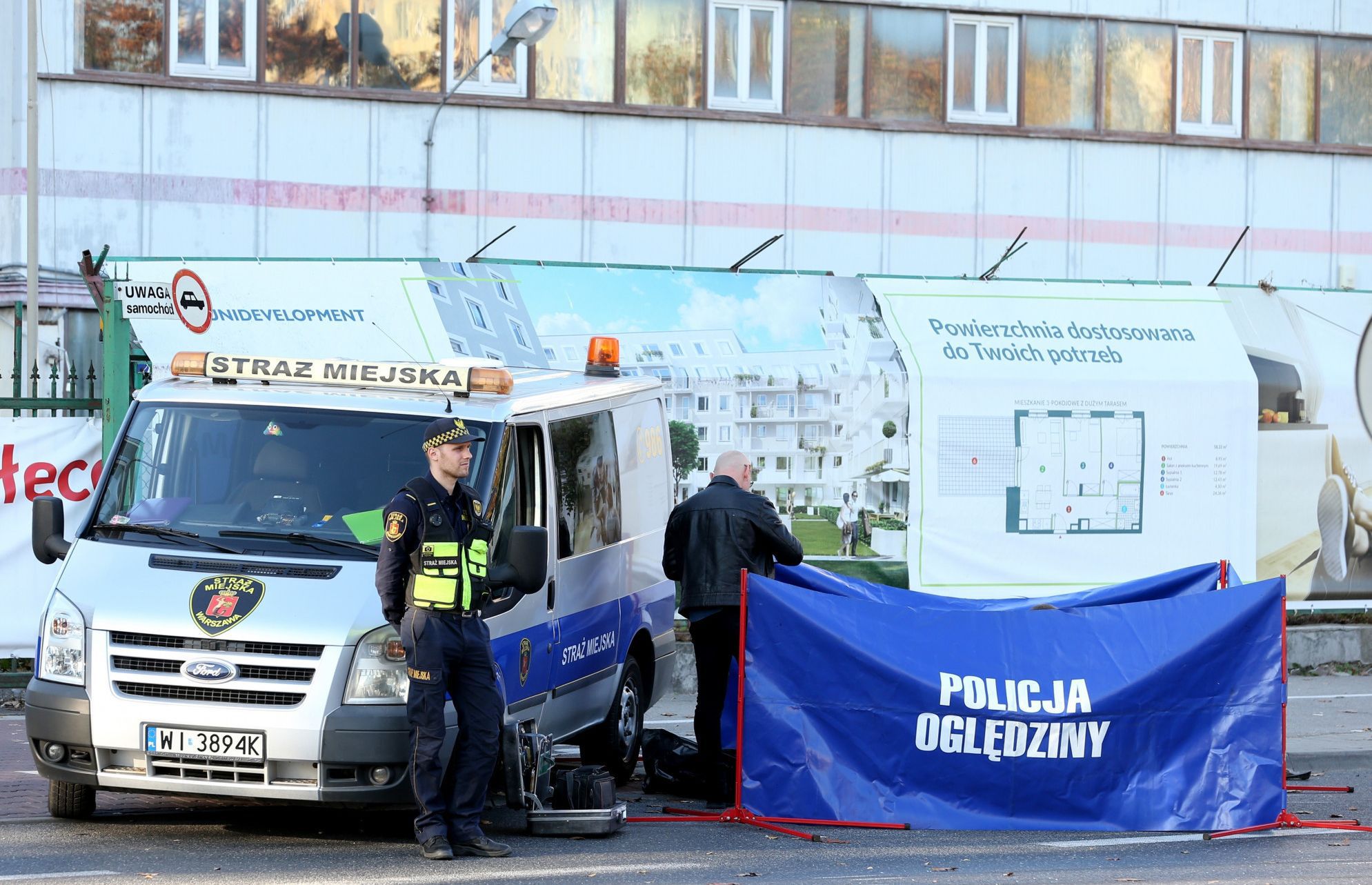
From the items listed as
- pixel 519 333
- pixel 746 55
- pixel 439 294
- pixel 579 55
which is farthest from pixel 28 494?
pixel 746 55

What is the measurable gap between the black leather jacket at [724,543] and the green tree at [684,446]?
487cm

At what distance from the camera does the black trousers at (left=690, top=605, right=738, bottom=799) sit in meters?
9.18

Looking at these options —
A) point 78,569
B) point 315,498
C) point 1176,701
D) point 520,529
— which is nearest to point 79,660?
point 78,569

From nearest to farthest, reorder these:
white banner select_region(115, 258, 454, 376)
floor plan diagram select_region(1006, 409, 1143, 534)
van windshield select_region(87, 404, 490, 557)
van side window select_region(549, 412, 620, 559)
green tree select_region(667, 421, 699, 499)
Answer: van windshield select_region(87, 404, 490, 557), van side window select_region(549, 412, 620, 559), white banner select_region(115, 258, 454, 376), green tree select_region(667, 421, 699, 499), floor plan diagram select_region(1006, 409, 1143, 534)

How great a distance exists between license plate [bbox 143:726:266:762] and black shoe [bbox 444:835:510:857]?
97 cm

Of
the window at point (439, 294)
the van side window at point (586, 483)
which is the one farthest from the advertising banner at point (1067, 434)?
the van side window at point (586, 483)

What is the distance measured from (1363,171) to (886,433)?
9614mm

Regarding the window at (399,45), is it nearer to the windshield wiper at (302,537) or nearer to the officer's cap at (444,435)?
the windshield wiper at (302,537)

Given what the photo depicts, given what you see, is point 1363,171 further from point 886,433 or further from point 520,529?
point 520,529

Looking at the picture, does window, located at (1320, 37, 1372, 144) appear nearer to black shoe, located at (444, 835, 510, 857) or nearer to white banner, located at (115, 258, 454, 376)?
white banner, located at (115, 258, 454, 376)

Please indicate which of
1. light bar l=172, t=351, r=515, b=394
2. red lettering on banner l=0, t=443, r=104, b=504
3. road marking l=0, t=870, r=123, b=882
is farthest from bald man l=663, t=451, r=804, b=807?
red lettering on banner l=0, t=443, r=104, b=504

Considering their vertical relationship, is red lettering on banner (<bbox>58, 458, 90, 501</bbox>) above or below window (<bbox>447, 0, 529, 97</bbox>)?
below

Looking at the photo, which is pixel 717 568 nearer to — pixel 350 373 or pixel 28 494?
pixel 350 373

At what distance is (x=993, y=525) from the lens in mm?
14805
